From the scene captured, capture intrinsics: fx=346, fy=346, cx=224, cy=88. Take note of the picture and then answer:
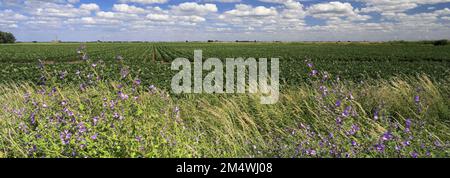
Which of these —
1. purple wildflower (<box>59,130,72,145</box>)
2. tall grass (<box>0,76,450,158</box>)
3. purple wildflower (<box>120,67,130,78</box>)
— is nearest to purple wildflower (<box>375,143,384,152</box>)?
tall grass (<box>0,76,450,158</box>)

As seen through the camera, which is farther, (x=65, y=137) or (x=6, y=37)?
(x=6, y=37)

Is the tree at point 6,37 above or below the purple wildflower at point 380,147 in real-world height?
above

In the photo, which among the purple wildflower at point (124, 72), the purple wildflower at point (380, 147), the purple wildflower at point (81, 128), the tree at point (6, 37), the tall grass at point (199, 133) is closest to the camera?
the purple wildflower at point (380, 147)

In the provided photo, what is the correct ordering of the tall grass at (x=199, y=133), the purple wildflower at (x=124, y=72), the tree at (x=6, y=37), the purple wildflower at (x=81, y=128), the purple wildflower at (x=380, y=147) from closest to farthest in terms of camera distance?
the purple wildflower at (x=380, y=147) → the tall grass at (x=199, y=133) → the purple wildflower at (x=81, y=128) → the purple wildflower at (x=124, y=72) → the tree at (x=6, y=37)

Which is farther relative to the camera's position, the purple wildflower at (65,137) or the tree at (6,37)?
the tree at (6,37)

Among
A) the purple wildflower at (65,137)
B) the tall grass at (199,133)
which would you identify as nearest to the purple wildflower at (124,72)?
the tall grass at (199,133)

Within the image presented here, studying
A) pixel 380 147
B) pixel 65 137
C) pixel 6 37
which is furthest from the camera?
pixel 6 37

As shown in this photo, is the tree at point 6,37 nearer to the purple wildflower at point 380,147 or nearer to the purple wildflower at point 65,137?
the purple wildflower at point 65,137

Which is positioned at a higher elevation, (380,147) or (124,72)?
(124,72)

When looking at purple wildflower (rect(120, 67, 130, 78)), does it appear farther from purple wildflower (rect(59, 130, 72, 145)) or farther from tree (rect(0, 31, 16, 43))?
tree (rect(0, 31, 16, 43))

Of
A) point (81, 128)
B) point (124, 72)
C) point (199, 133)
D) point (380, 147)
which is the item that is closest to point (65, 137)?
point (81, 128)

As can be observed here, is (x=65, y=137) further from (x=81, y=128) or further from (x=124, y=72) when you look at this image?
(x=124, y=72)

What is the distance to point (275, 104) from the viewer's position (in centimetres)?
699
